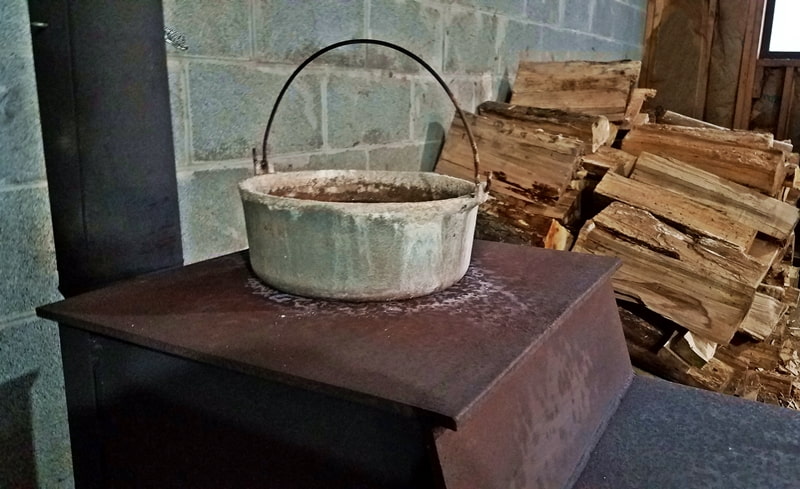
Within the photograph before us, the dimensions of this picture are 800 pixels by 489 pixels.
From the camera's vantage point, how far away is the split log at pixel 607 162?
1.91 metres

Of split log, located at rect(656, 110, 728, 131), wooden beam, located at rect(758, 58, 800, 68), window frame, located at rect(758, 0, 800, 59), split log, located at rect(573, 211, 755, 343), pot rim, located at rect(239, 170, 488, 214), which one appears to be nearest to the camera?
pot rim, located at rect(239, 170, 488, 214)

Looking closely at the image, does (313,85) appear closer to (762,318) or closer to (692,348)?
(692,348)

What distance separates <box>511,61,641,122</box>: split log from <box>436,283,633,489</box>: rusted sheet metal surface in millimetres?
1254

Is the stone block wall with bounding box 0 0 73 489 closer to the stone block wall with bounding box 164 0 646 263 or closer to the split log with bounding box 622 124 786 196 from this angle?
the stone block wall with bounding box 164 0 646 263

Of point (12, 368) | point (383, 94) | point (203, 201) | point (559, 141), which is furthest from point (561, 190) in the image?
point (12, 368)

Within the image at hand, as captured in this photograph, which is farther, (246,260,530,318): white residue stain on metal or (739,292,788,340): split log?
(739,292,788,340): split log

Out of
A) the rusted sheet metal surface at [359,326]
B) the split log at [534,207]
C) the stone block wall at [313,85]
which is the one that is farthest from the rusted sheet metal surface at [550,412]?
the stone block wall at [313,85]

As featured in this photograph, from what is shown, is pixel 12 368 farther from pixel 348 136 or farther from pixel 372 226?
pixel 348 136

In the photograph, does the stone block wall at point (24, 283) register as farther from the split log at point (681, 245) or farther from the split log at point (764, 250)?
the split log at point (764, 250)

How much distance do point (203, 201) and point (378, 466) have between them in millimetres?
814

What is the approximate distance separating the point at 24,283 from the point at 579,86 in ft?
6.10

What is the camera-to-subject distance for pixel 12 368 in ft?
3.52

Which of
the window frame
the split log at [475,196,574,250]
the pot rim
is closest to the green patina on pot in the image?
the pot rim

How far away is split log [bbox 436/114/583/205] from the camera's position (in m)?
1.81
